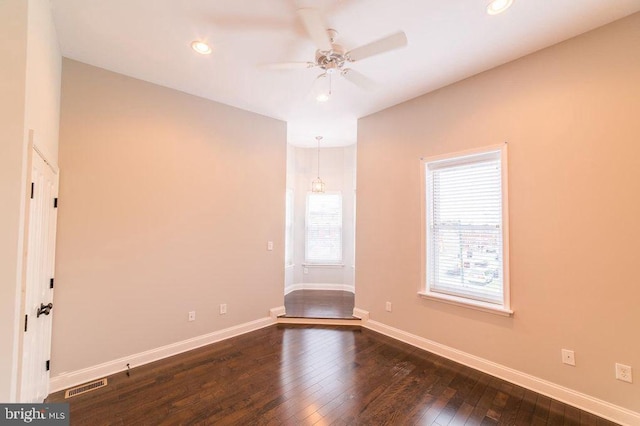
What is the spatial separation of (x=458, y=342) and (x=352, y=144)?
407cm

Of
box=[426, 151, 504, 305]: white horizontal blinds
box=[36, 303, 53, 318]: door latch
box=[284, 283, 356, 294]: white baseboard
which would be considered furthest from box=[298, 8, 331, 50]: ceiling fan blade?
box=[284, 283, 356, 294]: white baseboard

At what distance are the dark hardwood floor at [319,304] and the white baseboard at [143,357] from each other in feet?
2.18

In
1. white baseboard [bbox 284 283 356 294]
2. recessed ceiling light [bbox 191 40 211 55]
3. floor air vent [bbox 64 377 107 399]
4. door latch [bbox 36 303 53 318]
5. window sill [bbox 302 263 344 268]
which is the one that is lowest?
floor air vent [bbox 64 377 107 399]

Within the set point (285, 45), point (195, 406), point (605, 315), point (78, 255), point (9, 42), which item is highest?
point (285, 45)

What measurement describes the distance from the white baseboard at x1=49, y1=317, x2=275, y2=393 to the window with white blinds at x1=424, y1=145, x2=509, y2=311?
2.57 m

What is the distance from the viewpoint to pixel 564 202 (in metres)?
2.31

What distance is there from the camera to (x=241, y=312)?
369 centimetres

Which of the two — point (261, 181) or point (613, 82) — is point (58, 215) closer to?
point (261, 181)

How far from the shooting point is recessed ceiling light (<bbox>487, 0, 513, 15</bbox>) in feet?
6.19

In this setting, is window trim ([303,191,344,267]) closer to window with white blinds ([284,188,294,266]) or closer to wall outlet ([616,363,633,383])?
window with white blinds ([284,188,294,266])

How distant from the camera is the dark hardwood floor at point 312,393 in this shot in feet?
6.79

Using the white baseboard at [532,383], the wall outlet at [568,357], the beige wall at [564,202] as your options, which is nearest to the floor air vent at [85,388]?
the white baseboard at [532,383]

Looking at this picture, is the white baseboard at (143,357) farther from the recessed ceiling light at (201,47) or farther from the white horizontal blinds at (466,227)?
the recessed ceiling light at (201,47)

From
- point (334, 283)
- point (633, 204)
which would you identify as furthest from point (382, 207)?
point (334, 283)
